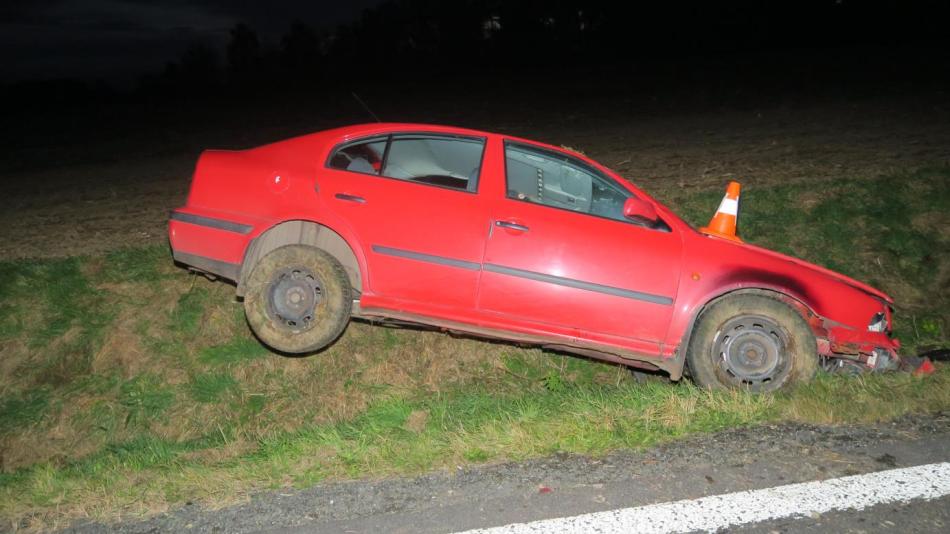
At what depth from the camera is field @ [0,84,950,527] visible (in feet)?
13.6

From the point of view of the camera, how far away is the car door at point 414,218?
5074 mm

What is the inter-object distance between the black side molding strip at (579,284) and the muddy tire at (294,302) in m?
1.08

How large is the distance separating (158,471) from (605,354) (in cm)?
290

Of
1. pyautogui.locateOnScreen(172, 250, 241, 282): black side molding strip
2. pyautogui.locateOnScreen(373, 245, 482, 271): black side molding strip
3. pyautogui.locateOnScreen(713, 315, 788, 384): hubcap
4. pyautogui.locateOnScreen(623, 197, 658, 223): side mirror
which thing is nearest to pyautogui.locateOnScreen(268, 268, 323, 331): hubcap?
pyautogui.locateOnScreen(172, 250, 241, 282): black side molding strip

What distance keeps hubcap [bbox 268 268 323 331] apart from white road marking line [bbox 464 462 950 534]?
2.39m

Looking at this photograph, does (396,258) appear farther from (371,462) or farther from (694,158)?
(694,158)

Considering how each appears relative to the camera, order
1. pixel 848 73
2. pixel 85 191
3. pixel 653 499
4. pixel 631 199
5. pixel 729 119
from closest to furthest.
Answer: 1. pixel 653 499
2. pixel 631 199
3. pixel 85 191
4. pixel 729 119
5. pixel 848 73

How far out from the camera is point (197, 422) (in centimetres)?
599

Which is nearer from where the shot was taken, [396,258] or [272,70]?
[396,258]

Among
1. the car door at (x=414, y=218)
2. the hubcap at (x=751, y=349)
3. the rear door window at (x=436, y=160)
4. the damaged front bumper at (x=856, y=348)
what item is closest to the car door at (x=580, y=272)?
the car door at (x=414, y=218)

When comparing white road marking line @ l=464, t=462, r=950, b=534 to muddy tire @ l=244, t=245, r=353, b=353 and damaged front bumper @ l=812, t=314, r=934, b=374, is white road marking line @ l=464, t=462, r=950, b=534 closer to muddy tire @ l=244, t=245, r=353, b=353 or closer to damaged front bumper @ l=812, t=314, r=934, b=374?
damaged front bumper @ l=812, t=314, r=934, b=374

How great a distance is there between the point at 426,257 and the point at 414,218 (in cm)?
27

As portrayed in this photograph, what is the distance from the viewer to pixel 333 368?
6223mm

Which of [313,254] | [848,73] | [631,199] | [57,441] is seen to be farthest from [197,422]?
[848,73]
